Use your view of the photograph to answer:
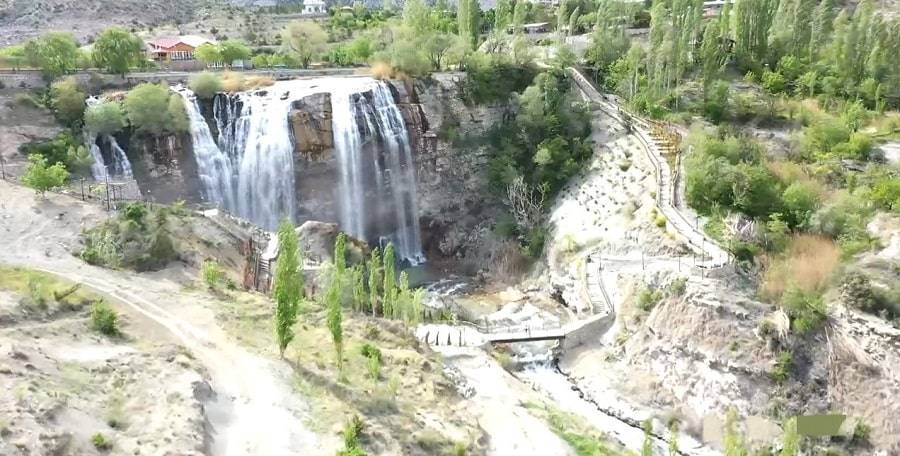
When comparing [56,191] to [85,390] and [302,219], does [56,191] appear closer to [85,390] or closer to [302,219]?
[302,219]

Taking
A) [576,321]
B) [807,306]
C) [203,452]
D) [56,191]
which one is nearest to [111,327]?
[203,452]

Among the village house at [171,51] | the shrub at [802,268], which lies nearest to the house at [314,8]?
the village house at [171,51]

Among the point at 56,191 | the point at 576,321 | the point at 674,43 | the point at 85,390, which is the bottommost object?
the point at 576,321

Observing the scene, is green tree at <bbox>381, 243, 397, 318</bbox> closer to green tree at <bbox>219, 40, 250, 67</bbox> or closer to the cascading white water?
the cascading white water

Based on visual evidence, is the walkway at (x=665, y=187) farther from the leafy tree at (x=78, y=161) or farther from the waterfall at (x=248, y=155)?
the leafy tree at (x=78, y=161)

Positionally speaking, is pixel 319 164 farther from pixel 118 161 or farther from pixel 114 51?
pixel 114 51

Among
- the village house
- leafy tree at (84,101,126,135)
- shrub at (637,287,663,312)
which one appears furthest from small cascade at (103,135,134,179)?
shrub at (637,287,663,312)
